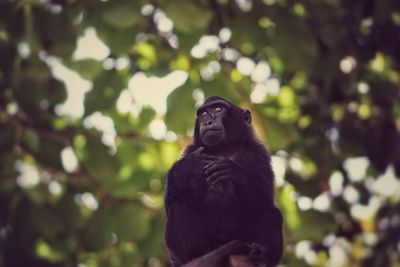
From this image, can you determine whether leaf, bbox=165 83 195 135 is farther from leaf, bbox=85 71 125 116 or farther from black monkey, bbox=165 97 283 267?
black monkey, bbox=165 97 283 267

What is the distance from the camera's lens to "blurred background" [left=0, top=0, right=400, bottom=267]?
433cm

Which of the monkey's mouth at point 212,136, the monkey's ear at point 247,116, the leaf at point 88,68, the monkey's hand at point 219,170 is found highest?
the leaf at point 88,68

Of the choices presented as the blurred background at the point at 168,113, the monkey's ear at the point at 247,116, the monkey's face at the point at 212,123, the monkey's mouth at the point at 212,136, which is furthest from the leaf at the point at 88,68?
the monkey's mouth at the point at 212,136

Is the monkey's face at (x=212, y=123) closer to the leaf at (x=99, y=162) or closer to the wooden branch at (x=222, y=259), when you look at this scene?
the wooden branch at (x=222, y=259)

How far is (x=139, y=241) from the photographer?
5184mm

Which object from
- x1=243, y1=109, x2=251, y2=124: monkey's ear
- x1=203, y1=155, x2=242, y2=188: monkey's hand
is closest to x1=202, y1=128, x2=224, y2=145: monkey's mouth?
x1=203, y1=155, x2=242, y2=188: monkey's hand

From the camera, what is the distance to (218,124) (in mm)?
2746

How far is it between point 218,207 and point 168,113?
169cm

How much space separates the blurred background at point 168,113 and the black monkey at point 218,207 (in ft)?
4.69

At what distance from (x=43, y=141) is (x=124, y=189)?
0.74 m

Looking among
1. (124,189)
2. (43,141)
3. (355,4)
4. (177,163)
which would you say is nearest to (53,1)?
(43,141)

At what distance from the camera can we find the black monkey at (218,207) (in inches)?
87.4

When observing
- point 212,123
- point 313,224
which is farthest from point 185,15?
point 313,224

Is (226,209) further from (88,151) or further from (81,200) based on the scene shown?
(81,200)
